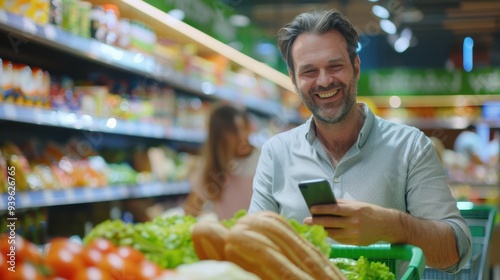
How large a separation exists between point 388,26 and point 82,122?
8234 mm

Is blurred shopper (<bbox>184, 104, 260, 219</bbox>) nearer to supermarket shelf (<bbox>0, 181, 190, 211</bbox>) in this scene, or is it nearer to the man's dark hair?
supermarket shelf (<bbox>0, 181, 190, 211</bbox>)

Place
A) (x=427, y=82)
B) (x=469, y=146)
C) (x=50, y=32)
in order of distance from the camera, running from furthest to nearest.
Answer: (x=469, y=146), (x=427, y=82), (x=50, y=32)

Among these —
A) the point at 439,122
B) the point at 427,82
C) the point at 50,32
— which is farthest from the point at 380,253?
the point at 439,122

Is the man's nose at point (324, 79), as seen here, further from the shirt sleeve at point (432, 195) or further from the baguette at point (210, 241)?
the baguette at point (210, 241)

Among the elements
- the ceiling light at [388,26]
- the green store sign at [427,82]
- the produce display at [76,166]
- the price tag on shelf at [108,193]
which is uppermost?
the ceiling light at [388,26]

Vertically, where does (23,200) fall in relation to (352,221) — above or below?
below

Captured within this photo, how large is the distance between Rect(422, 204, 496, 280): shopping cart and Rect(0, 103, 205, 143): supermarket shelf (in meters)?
2.00

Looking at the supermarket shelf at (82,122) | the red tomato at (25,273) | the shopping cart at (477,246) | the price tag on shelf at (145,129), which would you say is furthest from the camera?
the price tag on shelf at (145,129)

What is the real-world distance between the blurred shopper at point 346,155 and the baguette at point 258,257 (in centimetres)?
85

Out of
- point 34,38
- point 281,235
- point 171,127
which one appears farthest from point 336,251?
point 171,127

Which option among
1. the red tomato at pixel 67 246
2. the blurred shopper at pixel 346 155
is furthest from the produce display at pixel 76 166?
the red tomato at pixel 67 246

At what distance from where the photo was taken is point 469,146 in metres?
10.3

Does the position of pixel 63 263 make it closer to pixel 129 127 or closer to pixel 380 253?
pixel 380 253

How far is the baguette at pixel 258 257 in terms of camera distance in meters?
1.18
